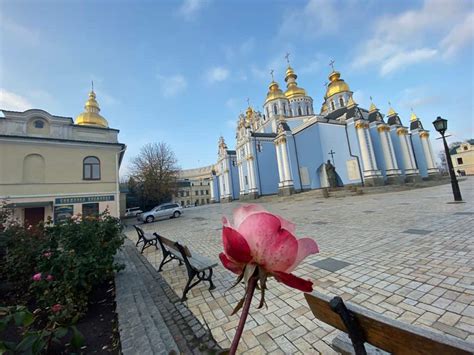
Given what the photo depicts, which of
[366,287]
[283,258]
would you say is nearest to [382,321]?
[283,258]

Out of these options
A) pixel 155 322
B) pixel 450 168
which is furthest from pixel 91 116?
pixel 450 168

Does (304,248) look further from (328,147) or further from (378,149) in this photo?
(378,149)

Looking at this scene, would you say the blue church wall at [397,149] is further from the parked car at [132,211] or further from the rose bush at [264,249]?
the parked car at [132,211]

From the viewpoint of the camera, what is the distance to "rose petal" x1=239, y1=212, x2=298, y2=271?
55cm

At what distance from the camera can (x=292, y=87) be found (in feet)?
127

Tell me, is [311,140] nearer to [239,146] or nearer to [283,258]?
[239,146]

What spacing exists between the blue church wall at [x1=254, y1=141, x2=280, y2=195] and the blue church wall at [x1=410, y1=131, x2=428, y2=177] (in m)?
20.9

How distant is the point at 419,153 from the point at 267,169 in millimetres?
22611

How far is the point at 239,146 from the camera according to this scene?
124 feet

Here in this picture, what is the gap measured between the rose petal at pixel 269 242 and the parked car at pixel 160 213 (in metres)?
20.6

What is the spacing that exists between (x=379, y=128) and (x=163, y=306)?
2989cm

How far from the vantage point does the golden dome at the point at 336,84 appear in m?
34.8

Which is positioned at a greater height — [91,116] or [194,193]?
[91,116]

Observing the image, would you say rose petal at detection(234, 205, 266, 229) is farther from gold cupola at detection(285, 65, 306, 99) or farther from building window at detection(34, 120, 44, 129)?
gold cupola at detection(285, 65, 306, 99)
